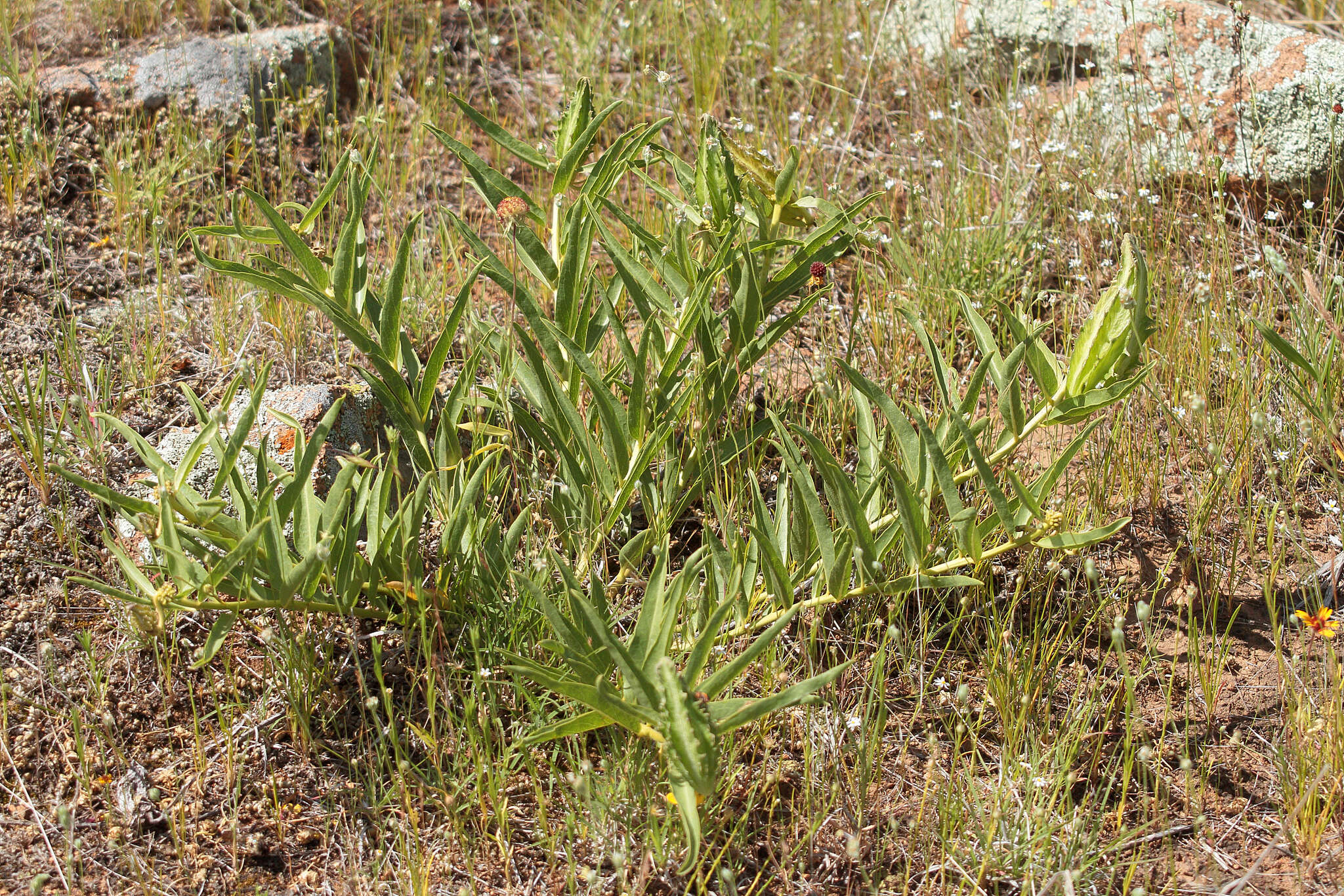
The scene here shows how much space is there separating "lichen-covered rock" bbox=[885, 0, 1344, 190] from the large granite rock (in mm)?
2255

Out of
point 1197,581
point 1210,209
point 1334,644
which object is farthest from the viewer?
point 1210,209

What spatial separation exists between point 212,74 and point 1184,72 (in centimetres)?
337

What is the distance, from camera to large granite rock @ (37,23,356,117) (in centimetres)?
361

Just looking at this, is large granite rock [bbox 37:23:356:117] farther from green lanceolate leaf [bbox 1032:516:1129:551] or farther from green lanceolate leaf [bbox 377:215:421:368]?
green lanceolate leaf [bbox 1032:516:1129:551]

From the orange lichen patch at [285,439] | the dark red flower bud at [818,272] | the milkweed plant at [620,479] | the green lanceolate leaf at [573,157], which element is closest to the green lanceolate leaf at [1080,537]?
the milkweed plant at [620,479]

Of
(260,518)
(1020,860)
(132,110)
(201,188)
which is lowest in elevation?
(1020,860)

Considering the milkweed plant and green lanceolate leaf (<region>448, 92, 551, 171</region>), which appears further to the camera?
green lanceolate leaf (<region>448, 92, 551, 171</region>)

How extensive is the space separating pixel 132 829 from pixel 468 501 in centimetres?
82

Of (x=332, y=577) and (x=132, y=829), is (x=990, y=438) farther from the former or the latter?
(x=132, y=829)

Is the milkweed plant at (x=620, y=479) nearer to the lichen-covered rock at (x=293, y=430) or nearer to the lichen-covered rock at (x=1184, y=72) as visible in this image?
the lichen-covered rock at (x=293, y=430)

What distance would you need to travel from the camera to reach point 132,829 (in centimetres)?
187

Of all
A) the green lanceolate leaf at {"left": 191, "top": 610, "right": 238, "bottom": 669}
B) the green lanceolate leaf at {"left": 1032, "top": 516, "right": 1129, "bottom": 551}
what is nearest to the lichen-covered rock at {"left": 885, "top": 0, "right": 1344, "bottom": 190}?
the green lanceolate leaf at {"left": 1032, "top": 516, "right": 1129, "bottom": 551}

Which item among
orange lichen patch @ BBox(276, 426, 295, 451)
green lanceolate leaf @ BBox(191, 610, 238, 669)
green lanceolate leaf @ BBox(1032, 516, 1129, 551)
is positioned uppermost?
orange lichen patch @ BBox(276, 426, 295, 451)

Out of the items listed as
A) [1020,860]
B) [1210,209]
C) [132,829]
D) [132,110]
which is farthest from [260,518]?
[1210,209]
